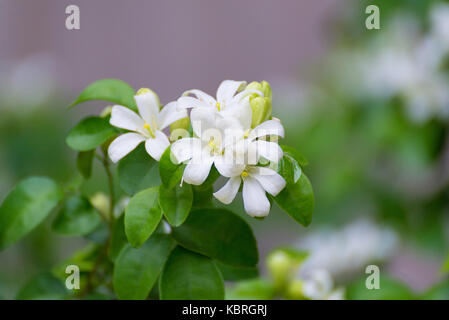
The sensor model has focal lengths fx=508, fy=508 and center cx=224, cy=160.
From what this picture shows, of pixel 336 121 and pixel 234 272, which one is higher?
pixel 336 121

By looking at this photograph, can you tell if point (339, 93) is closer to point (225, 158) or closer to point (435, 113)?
point (435, 113)

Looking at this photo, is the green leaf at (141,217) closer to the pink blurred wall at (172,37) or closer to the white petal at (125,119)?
the white petal at (125,119)

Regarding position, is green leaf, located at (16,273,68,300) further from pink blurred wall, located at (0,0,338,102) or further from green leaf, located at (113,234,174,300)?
pink blurred wall, located at (0,0,338,102)

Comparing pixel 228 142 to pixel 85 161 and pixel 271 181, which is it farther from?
pixel 85 161

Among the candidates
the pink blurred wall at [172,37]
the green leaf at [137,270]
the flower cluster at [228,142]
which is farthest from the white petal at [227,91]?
the pink blurred wall at [172,37]

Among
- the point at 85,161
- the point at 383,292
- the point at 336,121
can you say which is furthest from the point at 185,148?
the point at 336,121

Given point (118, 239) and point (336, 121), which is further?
Result: point (336, 121)

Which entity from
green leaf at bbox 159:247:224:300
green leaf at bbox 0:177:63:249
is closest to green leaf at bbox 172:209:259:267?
green leaf at bbox 159:247:224:300

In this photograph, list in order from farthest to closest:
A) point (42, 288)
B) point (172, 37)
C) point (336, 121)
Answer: point (172, 37) < point (336, 121) < point (42, 288)
